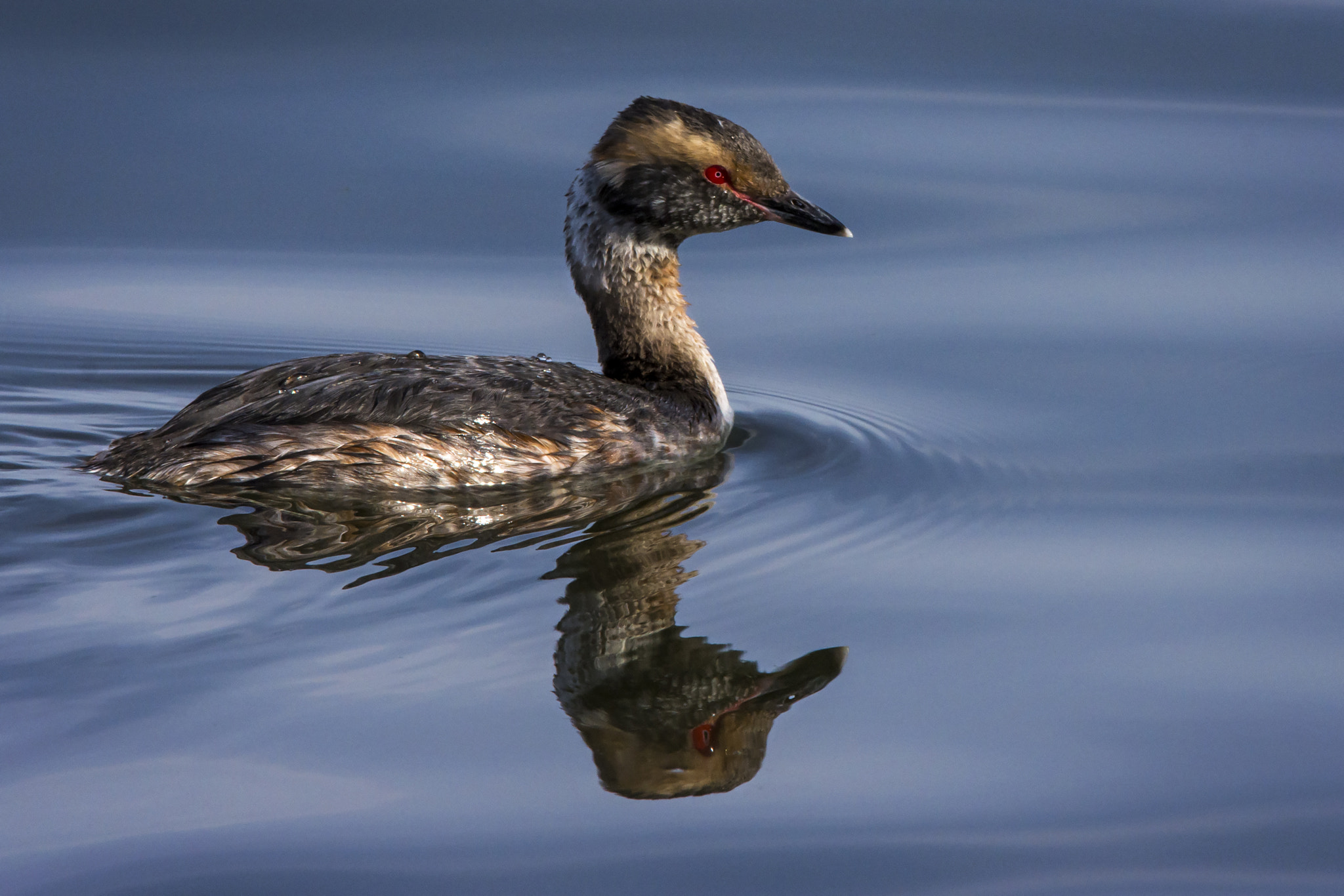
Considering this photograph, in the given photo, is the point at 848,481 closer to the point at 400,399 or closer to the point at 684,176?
the point at 684,176

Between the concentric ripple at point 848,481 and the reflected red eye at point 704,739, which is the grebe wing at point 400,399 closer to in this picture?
the concentric ripple at point 848,481

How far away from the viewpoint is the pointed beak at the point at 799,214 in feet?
23.5

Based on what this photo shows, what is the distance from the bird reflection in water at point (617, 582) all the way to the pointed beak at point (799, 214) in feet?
3.69

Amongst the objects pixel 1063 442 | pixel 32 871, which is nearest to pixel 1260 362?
pixel 1063 442

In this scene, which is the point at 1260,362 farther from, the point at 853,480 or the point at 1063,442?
the point at 853,480

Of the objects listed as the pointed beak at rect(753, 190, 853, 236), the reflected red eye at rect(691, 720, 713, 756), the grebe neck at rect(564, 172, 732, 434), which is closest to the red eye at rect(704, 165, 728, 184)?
the pointed beak at rect(753, 190, 853, 236)

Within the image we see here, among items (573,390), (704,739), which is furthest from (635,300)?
(704,739)

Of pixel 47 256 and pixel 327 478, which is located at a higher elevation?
pixel 47 256

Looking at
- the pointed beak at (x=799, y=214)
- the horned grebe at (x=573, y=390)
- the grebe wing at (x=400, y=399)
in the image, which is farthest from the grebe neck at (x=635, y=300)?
the grebe wing at (x=400, y=399)

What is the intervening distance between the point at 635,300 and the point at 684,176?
1.92 ft

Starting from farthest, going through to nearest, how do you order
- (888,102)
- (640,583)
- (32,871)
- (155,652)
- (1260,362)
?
(888,102)
(1260,362)
(640,583)
(155,652)
(32,871)

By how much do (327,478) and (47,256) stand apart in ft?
12.3

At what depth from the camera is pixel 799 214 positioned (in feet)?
23.5

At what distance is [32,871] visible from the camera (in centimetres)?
372
